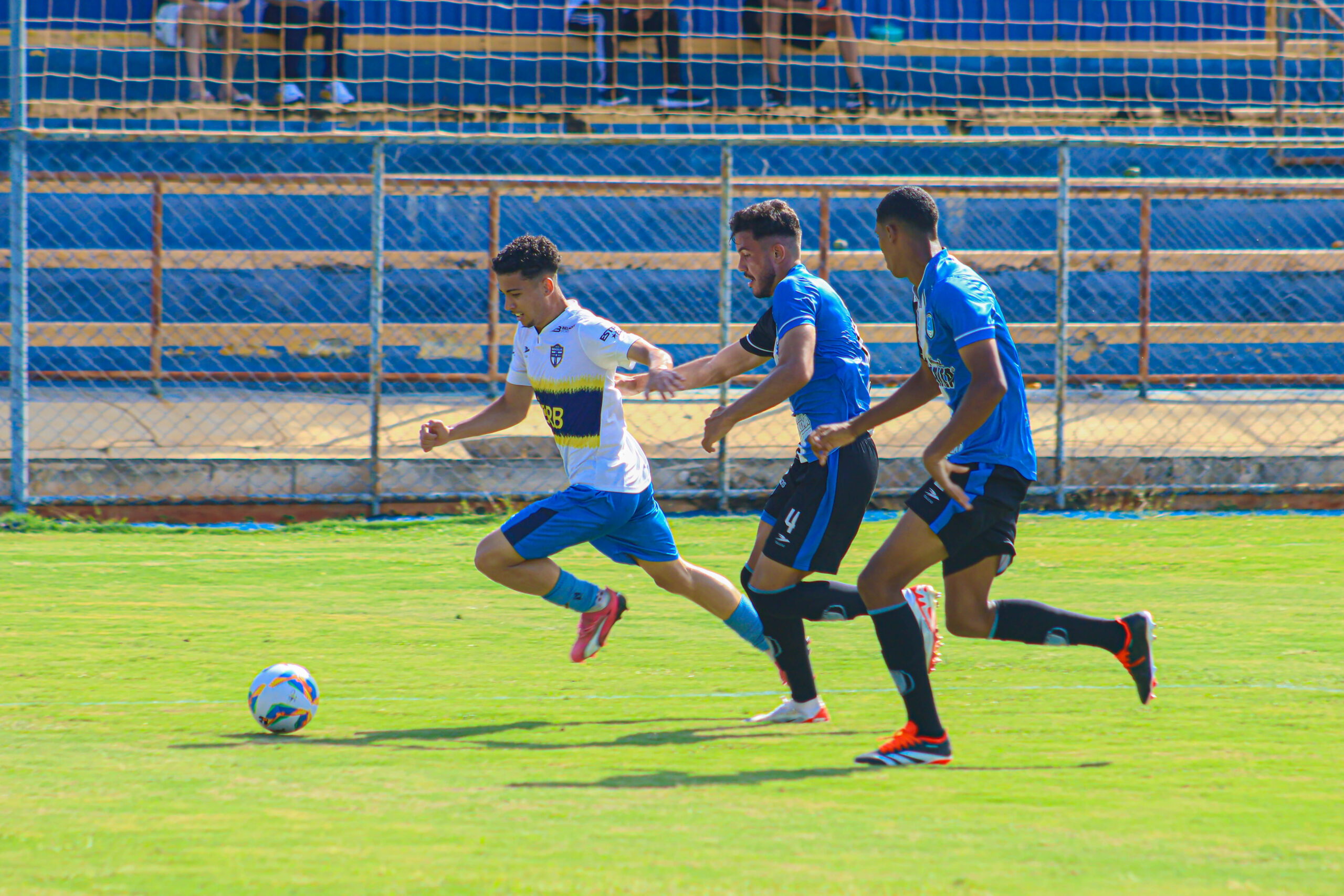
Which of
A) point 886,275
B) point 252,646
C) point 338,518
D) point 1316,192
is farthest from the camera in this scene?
point 886,275

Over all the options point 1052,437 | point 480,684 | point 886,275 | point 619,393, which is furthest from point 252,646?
point 886,275

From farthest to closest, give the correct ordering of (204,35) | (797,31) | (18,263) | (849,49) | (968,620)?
(849,49), (797,31), (204,35), (18,263), (968,620)

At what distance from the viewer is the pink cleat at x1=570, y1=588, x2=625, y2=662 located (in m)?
5.77

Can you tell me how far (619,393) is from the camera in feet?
18.9

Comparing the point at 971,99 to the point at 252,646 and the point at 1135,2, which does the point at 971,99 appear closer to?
the point at 1135,2

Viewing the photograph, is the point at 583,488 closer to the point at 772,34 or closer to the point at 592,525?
the point at 592,525

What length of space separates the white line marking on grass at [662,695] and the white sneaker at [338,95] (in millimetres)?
11170

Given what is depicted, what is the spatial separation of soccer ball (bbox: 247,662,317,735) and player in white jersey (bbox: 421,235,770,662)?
2.86 ft

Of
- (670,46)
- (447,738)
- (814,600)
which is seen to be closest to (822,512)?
(814,600)

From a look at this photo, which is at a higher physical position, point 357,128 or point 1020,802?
point 357,128

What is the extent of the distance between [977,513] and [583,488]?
1698 mm

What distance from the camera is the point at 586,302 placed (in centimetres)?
1403

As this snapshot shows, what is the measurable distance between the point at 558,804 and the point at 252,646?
2.94 m

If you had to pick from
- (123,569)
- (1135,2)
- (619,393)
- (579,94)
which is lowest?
(123,569)
